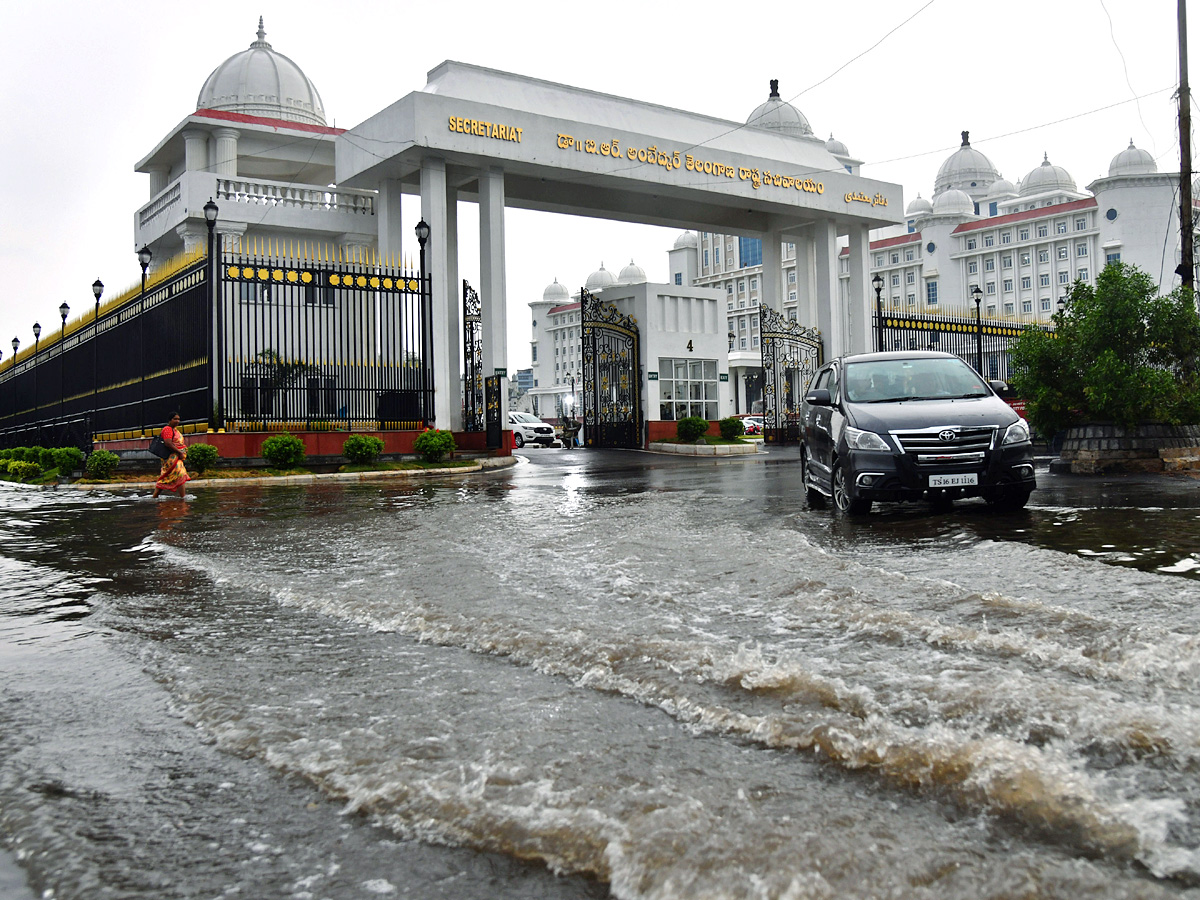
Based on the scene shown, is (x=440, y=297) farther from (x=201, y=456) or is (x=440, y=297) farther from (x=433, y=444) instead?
(x=201, y=456)

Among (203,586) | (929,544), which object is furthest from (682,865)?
(929,544)

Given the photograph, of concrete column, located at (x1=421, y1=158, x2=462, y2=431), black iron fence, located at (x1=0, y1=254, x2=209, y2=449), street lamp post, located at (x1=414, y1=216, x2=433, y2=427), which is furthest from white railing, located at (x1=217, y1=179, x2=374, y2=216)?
street lamp post, located at (x1=414, y1=216, x2=433, y2=427)

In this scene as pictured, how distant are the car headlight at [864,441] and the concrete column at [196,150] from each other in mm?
32182

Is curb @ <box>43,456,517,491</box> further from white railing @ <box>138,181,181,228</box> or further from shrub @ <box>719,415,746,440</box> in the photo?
white railing @ <box>138,181,181,228</box>

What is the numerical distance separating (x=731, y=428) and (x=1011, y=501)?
2089 cm

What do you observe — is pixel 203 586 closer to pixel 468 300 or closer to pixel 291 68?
pixel 468 300

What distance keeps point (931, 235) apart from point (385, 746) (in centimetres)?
10156

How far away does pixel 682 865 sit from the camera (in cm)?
219

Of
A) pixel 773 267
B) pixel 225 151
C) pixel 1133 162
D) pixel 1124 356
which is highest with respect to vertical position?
pixel 1133 162

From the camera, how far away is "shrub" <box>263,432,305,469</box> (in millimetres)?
19453

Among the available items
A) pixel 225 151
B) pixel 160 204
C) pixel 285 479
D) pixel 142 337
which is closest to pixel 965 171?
pixel 225 151

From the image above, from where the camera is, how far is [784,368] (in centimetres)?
3338

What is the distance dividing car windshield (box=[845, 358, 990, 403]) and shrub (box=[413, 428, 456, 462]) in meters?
12.3

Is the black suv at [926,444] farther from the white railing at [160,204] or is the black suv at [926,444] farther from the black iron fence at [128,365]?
the white railing at [160,204]
